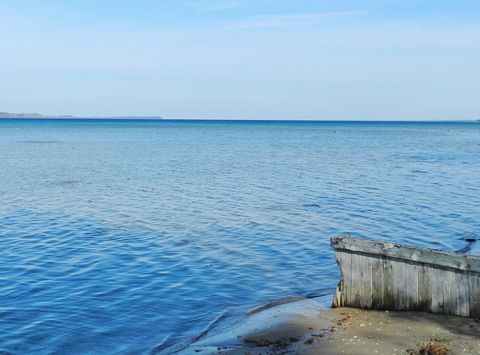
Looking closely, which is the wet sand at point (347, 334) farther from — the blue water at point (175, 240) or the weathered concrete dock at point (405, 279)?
the blue water at point (175, 240)

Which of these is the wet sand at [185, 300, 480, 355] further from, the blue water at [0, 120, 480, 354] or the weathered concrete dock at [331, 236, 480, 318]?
the blue water at [0, 120, 480, 354]

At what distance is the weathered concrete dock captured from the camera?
1221cm

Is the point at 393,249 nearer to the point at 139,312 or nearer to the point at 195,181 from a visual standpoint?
the point at 139,312

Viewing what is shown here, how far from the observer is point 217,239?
74.4 feet

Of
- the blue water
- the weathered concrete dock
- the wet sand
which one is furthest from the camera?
the blue water

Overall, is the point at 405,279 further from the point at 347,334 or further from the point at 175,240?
the point at 175,240

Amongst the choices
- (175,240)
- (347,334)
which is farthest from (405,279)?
(175,240)

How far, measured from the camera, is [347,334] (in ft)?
38.0

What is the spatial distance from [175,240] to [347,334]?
39.2 ft

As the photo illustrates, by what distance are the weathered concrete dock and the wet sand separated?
27cm

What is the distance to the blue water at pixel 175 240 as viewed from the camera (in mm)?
14344

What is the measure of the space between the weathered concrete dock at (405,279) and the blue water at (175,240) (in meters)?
2.86

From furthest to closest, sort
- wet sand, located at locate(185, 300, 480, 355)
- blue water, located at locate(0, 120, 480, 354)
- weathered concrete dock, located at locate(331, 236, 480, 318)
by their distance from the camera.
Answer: blue water, located at locate(0, 120, 480, 354), weathered concrete dock, located at locate(331, 236, 480, 318), wet sand, located at locate(185, 300, 480, 355)

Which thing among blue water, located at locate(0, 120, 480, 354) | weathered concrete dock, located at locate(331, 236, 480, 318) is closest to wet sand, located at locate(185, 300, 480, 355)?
weathered concrete dock, located at locate(331, 236, 480, 318)
